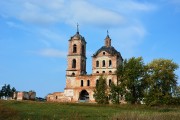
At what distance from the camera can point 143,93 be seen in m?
62.1

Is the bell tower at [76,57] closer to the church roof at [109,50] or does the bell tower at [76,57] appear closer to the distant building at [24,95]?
the church roof at [109,50]

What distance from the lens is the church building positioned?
254 ft

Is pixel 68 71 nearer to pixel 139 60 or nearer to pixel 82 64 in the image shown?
pixel 82 64

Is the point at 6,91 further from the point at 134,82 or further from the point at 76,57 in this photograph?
the point at 134,82

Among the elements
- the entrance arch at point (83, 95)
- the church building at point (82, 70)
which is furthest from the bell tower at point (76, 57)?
the entrance arch at point (83, 95)

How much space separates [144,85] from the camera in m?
64.0

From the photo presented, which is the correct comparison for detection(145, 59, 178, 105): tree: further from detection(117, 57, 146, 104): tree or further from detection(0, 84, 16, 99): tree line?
detection(0, 84, 16, 99): tree line

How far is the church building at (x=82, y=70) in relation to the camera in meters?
77.5

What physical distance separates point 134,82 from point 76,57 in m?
19.6

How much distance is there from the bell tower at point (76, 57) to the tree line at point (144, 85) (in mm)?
9678

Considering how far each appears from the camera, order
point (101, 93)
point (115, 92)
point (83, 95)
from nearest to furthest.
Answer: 1. point (115, 92)
2. point (101, 93)
3. point (83, 95)

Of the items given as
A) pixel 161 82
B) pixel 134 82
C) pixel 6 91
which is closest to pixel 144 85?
pixel 134 82

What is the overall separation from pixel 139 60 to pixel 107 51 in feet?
48.7

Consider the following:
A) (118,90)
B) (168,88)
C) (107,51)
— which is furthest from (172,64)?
(107,51)
